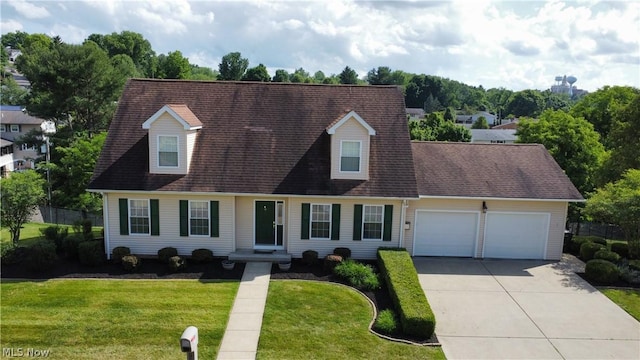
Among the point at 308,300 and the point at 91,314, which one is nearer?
the point at 91,314

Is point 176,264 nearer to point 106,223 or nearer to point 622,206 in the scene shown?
point 106,223

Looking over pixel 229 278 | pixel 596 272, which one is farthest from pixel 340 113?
pixel 596 272

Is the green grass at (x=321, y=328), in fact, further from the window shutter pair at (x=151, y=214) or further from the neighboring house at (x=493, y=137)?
the neighboring house at (x=493, y=137)

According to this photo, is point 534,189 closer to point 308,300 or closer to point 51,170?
point 308,300

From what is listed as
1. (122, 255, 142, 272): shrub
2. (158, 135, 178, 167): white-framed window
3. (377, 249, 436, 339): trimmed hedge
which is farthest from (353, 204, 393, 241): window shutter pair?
(122, 255, 142, 272): shrub

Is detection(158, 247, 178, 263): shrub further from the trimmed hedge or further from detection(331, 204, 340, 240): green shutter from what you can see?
the trimmed hedge

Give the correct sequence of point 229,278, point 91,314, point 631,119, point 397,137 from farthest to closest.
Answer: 1. point 631,119
2. point 397,137
3. point 229,278
4. point 91,314

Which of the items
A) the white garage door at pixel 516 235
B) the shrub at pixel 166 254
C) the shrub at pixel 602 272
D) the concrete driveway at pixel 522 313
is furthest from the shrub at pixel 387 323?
the shrub at pixel 602 272
